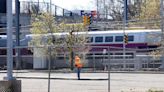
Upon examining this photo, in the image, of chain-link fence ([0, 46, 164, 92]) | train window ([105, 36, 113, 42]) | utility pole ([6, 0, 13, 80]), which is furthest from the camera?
train window ([105, 36, 113, 42])

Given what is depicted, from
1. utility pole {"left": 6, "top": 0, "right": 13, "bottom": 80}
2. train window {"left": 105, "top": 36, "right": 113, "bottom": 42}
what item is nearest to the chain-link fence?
utility pole {"left": 6, "top": 0, "right": 13, "bottom": 80}

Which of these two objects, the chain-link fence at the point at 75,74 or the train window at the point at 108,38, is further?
the train window at the point at 108,38

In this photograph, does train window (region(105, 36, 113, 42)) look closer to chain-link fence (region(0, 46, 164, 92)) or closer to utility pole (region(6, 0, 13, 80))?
chain-link fence (region(0, 46, 164, 92))

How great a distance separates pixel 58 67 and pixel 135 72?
6.12 m

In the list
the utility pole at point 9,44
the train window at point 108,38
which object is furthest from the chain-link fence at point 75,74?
the train window at point 108,38

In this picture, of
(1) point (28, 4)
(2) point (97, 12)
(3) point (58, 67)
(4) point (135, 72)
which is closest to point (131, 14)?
(2) point (97, 12)

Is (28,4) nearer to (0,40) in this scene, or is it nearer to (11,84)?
(0,40)

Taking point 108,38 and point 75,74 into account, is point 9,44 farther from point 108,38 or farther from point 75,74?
point 108,38

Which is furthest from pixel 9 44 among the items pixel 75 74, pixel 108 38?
pixel 108 38

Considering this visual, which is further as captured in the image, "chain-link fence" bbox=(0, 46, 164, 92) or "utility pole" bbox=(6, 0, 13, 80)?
"chain-link fence" bbox=(0, 46, 164, 92)

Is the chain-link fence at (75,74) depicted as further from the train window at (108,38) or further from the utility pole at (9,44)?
the train window at (108,38)

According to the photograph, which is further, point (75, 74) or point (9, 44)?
point (75, 74)

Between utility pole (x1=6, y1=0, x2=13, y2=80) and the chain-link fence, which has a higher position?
utility pole (x1=6, y1=0, x2=13, y2=80)

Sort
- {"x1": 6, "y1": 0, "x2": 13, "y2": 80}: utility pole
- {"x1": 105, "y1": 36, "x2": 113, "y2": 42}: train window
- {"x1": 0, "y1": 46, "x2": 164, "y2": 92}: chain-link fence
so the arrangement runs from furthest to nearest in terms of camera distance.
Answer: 1. {"x1": 105, "y1": 36, "x2": 113, "y2": 42}: train window
2. {"x1": 0, "y1": 46, "x2": 164, "y2": 92}: chain-link fence
3. {"x1": 6, "y1": 0, "x2": 13, "y2": 80}: utility pole
